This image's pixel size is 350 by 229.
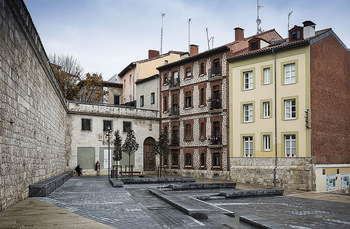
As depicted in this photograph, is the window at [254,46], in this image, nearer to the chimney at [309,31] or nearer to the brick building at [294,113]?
the brick building at [294,113]

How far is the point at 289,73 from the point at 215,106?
8.36 metres

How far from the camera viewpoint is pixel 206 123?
3528 centimetres

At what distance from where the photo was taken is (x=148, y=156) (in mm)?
40938

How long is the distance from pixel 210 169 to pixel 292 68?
1199 centimetres

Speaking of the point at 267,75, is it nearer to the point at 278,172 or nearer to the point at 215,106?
the point at 215,106

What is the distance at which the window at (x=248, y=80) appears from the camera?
30.7 m

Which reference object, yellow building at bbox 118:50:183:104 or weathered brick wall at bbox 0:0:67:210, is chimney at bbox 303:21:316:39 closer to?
weathered brick wall at bbox 0:0:67:210

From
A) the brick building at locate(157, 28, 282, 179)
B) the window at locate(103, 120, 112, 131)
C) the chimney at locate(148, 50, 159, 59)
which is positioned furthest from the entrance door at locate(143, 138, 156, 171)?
the chimney at locate(148, 50, 159, 59)

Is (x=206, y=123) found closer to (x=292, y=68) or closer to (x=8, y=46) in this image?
(x=292, y=68)

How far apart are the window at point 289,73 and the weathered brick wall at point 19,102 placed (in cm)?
1841

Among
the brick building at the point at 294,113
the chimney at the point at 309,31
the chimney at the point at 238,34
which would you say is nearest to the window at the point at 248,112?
the brick building at the point at 294,113

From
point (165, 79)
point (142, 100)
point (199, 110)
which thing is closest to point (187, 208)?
point (199, 110)

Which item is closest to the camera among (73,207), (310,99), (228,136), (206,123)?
(73,207)

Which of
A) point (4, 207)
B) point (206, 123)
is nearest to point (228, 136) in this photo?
point (206, 123)
